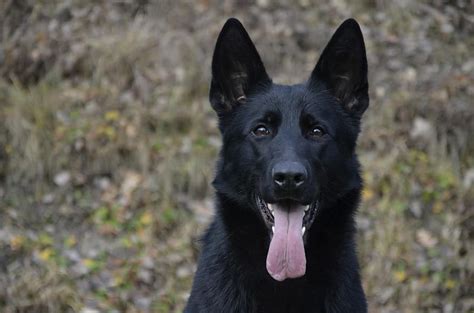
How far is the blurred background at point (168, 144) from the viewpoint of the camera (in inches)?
223

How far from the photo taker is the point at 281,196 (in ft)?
10.6

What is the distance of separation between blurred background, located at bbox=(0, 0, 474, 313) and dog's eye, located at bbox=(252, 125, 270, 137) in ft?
7.69

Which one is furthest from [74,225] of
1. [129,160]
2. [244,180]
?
[244,180]

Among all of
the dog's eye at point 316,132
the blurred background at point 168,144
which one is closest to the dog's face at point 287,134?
the dog's eye at point 316,132

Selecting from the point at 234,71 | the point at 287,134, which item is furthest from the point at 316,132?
the point at 234,71

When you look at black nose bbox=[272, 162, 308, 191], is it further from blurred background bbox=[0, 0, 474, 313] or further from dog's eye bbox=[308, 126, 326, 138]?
blurred background bbox=[0, 0, 474, 313]

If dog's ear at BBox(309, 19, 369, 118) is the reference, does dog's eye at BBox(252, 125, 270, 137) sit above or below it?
below

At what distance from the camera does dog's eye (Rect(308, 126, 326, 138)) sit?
350cm

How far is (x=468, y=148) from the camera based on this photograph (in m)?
6.59

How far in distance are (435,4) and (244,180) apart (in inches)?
214

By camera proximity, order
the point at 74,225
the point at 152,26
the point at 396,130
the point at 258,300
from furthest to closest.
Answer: the point at 152,26, the point at 396,130, the point at 74,225, the point at 258,300

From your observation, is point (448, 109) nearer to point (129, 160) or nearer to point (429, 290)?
point (429, 290)

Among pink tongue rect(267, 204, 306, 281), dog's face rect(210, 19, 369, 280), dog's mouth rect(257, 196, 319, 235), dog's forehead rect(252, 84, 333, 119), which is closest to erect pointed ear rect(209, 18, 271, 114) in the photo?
dog's face rect(210, 19, 369, 280)

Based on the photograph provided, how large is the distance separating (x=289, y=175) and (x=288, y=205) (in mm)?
206
